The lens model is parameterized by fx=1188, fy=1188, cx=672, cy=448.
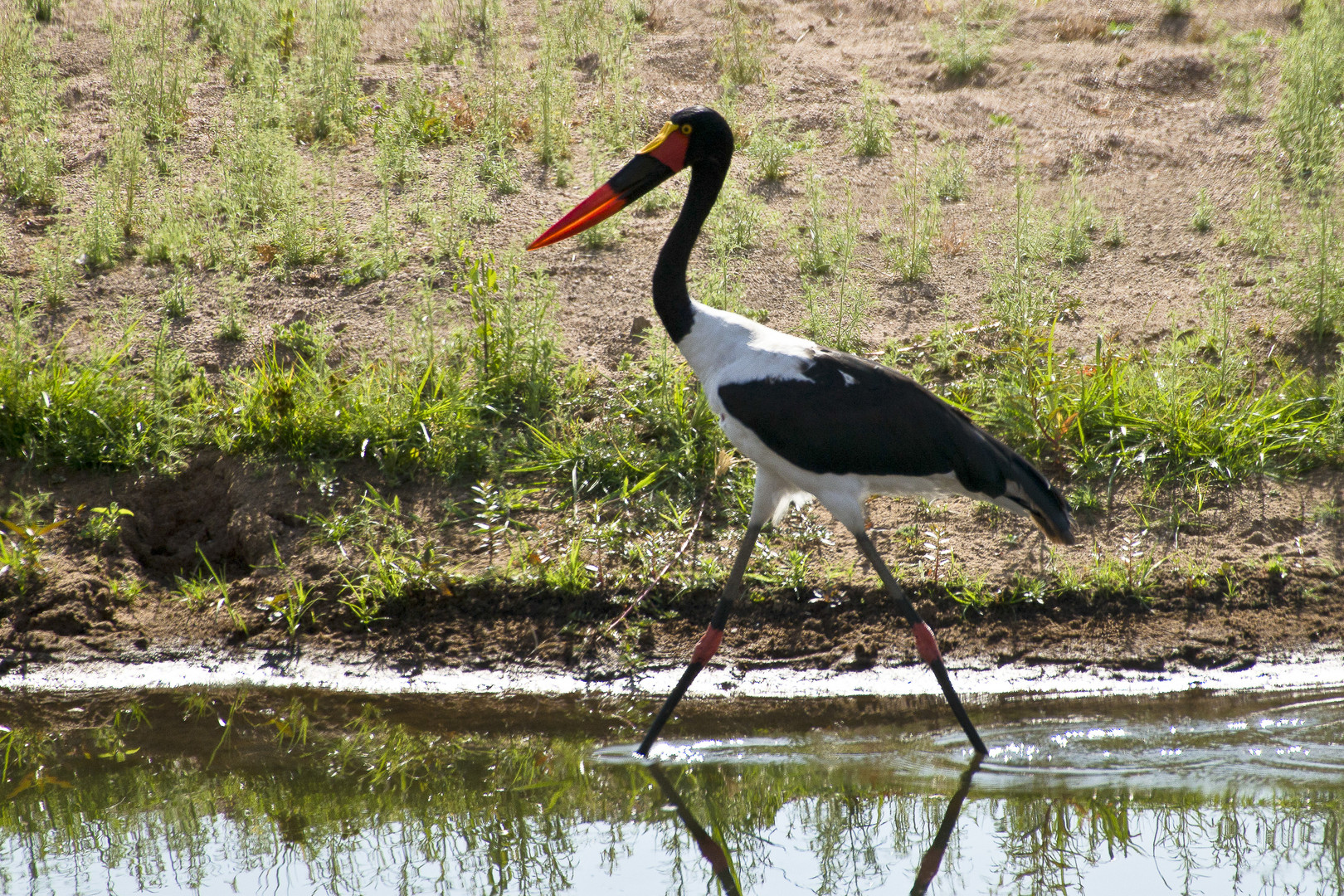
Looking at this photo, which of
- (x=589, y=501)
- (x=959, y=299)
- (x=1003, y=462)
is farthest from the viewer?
(x=959, y=299)

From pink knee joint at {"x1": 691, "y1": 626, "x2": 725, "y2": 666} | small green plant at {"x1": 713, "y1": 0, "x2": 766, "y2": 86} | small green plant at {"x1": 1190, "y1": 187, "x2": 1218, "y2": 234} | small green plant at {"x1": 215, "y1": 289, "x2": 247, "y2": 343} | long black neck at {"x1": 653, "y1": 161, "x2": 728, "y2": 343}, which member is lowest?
pink knee joint at {"x1": 691, "y1": 626, "x2": 725, "y2": 666}

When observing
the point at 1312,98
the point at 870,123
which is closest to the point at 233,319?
the point at 870,123

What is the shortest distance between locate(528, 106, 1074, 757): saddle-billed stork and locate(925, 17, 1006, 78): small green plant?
494 cm

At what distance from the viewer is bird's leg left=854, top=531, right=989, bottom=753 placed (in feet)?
12.8

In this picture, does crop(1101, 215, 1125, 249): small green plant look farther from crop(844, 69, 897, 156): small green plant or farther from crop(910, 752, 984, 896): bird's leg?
crop(910, 752, 984, 896): bird's leg


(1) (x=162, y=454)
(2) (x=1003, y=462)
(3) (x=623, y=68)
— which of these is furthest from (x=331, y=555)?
(3) (x=623, y=68)

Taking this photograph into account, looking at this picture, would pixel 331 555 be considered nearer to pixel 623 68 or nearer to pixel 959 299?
A: pixel 959 299

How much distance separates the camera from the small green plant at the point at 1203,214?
6750mm

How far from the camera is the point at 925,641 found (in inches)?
159

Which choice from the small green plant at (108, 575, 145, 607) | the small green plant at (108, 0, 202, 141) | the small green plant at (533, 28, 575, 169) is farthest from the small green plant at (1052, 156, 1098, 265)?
the small green plant at (108, 0, 202, 141)

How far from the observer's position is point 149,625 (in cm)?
480

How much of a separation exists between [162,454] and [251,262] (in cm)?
161

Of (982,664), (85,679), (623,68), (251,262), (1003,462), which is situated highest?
(623,68)

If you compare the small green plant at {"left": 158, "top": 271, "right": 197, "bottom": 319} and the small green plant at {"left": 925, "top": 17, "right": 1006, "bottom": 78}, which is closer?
the small green plant at {"left": 158, "top": 271, "right": 197, "bottom": 319}
